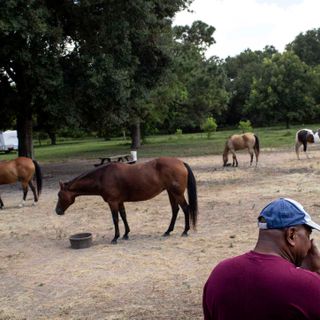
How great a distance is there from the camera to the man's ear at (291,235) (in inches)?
96.4

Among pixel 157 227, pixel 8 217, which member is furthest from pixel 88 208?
pixel 157 227

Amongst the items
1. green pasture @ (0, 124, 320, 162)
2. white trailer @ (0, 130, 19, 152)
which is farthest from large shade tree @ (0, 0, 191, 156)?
white trailer @ (0, 130, 19, 152)

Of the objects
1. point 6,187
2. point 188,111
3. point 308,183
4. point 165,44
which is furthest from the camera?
point 188,111

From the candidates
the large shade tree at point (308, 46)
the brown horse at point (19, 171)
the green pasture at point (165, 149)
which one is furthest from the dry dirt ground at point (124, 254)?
the large shade tree at point (308, 46)

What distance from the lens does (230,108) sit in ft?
235

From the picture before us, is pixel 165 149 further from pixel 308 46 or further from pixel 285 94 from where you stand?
pixel 308 46

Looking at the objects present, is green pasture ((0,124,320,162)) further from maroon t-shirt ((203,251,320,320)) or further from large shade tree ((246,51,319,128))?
maroon t-shirt ((203,251,320,320))

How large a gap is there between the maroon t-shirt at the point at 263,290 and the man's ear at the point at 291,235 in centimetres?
11

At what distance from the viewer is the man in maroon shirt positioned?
89.4 inches

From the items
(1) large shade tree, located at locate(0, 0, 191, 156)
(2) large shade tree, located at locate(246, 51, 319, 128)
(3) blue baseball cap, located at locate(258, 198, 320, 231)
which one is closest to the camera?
(3) blue baseball cap, located at locate(258, 198, 320, 231)

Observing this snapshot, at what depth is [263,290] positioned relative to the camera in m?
2.32

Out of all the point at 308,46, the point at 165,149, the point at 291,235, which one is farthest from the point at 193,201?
the point at 308,46

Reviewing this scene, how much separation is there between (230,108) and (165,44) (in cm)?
5341

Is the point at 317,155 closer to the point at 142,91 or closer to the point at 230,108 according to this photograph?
the point at 142,91
